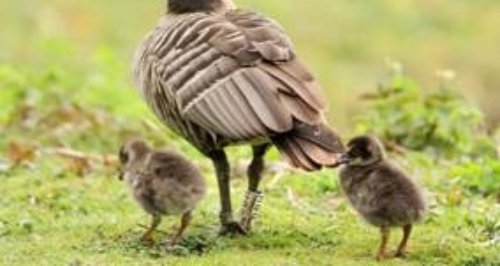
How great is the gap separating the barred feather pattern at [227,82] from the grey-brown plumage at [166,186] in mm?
187

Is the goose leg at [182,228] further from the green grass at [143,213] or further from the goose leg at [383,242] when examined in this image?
the goose leg at [383,242]

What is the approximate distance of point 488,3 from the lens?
26.4 metres

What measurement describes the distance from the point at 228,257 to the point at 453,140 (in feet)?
15.8

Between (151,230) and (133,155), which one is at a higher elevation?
(133,155)

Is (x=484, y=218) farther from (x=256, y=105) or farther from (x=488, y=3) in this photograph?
(x=488, y=3)

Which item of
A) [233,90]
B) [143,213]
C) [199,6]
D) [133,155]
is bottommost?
[143,213]

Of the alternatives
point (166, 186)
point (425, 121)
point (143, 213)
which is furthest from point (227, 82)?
point (425, 121)

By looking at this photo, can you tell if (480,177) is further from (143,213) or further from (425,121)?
(143,213)

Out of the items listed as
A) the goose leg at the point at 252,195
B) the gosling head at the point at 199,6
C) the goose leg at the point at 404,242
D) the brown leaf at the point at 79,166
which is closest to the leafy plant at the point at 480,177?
the goose leg at the point at 252,195

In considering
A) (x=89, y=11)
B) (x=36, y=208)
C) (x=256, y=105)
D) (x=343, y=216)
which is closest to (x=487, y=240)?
(x=343, y=216)

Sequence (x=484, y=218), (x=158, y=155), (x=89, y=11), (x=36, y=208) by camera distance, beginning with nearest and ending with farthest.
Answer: (x=158, y=155) < (x=484, y=218) < (x=36, y=208) < (x=89, y=11)

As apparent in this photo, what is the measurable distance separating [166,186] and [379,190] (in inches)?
50.6

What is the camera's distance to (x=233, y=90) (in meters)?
8.19

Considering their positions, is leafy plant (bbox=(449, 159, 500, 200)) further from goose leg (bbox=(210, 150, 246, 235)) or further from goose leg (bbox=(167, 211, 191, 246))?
goose leg (bbox=(167, 211, 191, 246))
